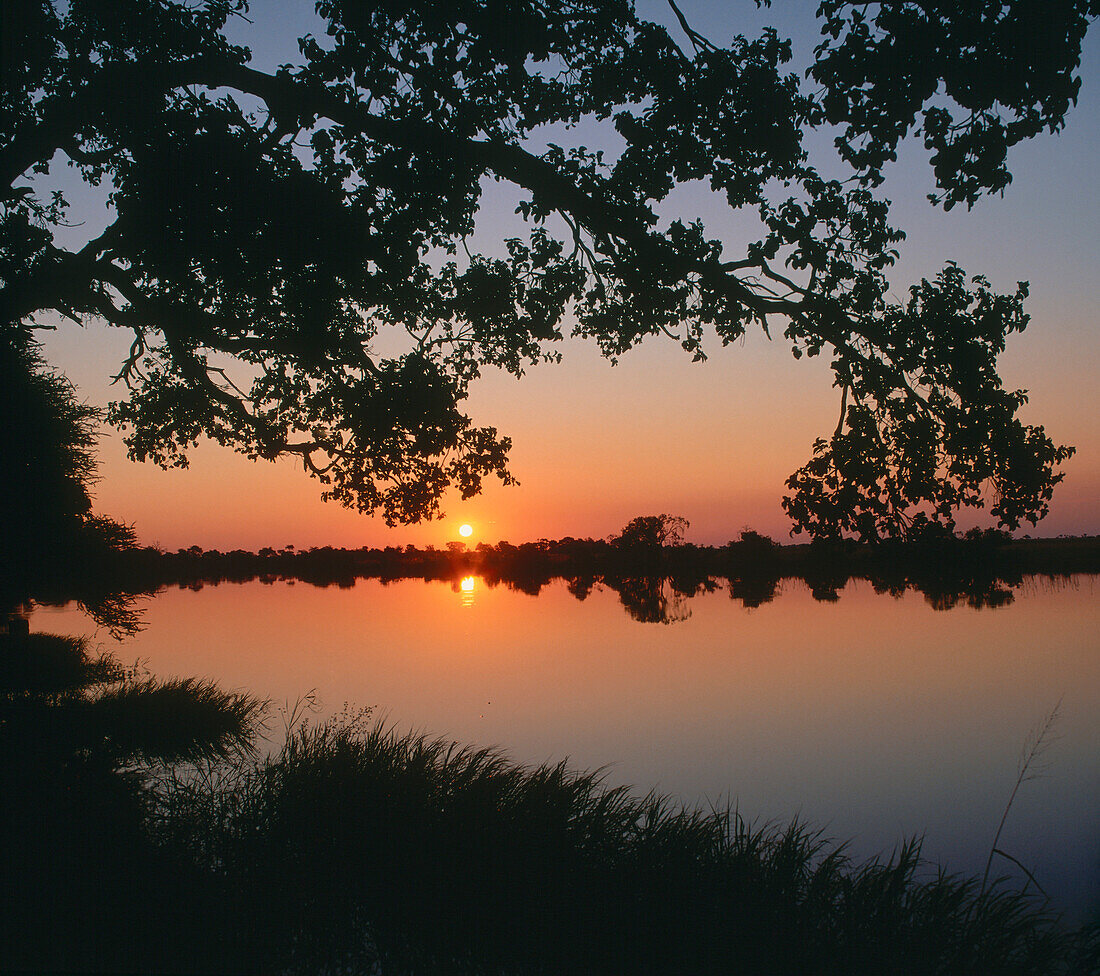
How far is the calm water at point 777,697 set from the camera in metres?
12.8

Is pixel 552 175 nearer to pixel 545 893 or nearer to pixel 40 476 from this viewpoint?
pixel 545 893

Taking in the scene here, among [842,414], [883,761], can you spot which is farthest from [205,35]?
[883,761]

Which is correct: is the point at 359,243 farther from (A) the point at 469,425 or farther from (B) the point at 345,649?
(B) the point at 345,649

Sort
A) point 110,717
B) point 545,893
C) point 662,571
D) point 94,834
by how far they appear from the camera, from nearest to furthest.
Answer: point 545,893 → point 94,834 → point 110,717 → point 662,571

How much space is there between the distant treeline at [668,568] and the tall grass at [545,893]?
3.10 m

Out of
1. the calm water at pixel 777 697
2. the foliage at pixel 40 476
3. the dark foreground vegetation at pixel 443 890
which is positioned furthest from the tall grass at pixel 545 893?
the foliage at pixel 40 476

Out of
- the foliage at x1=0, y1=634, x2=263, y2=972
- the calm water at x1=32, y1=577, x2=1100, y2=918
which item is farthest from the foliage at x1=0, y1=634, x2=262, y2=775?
the calm water at x1=32, y1=577, x2=1100, y2=918

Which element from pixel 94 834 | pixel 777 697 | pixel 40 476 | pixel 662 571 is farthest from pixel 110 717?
pixel 662 571

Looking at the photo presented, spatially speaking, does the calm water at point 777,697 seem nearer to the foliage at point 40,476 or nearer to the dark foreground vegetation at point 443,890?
the dark foreground vegetation at point 443,890

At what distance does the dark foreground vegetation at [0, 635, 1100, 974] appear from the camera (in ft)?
19.3

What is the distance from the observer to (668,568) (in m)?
98.9

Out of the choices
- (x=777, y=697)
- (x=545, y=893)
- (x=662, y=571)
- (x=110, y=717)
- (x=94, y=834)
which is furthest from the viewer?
(x=662, y=571)

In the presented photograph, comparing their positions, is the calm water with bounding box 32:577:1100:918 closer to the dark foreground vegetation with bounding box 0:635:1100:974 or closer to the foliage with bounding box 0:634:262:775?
the foliage with bounding box 0:634:262:775

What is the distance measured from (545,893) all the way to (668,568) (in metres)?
93.6
